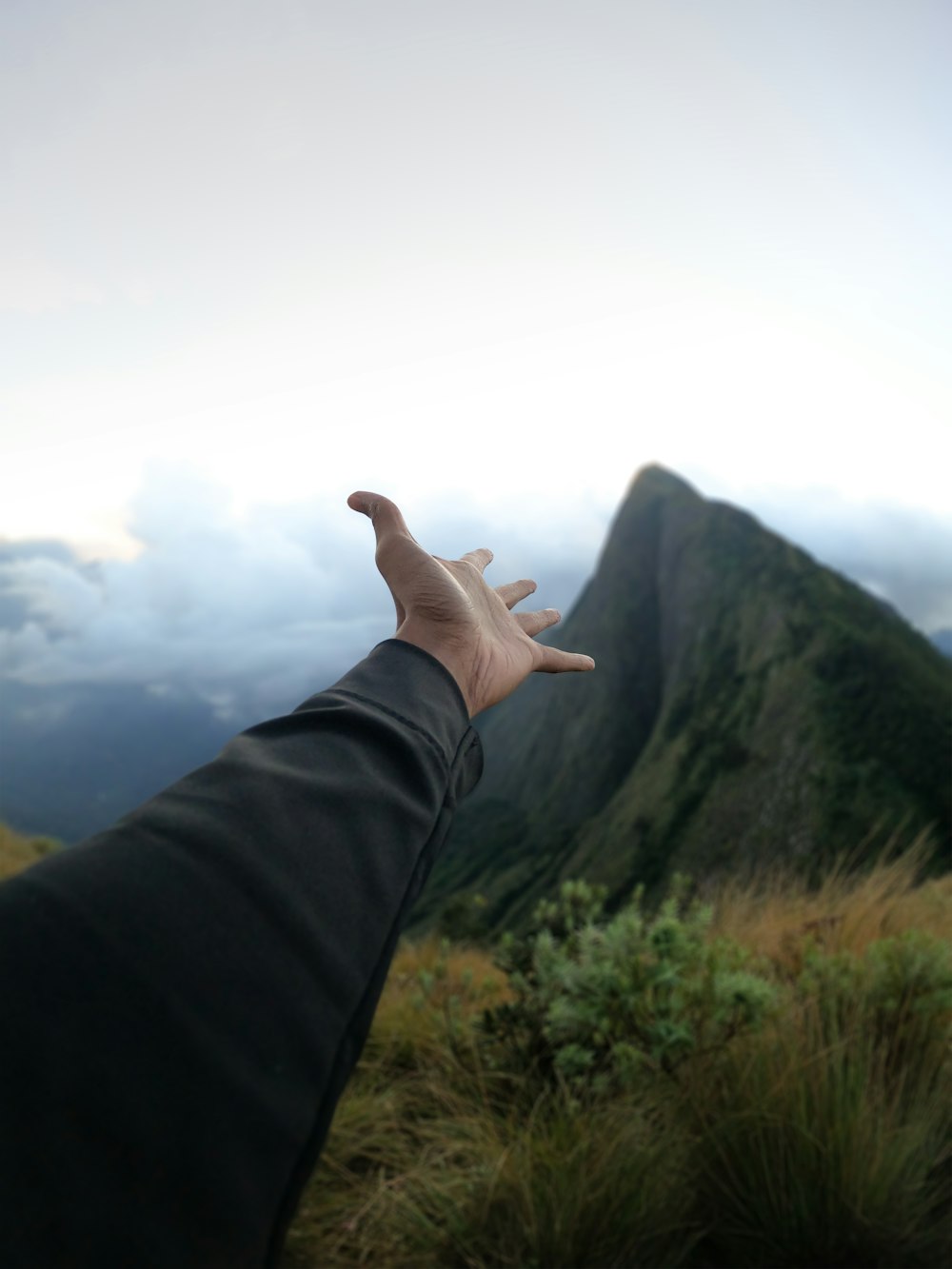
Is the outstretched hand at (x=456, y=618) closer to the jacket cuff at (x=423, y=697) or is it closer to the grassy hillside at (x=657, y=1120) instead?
the jacket cuff at (x=423, y=697)

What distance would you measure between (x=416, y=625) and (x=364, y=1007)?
0.83 meters

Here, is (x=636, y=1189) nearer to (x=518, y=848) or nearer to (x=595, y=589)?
(x=518, y=848)

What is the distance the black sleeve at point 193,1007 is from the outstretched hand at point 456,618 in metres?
0.59

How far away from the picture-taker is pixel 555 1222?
212 cm

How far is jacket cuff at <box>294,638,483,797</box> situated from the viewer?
1.13 meters

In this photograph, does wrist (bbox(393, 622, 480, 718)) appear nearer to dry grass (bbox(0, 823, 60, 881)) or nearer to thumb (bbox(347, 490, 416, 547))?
thumb (bbox(347, 490, 416, 547))

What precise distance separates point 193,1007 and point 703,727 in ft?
296

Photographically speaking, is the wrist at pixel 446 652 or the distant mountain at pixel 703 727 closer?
the wrist at pixel 446 652

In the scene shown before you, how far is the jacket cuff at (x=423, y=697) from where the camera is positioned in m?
1.13

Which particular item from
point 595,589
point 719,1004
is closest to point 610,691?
point 595,589

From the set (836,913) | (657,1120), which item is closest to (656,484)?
(836,913)

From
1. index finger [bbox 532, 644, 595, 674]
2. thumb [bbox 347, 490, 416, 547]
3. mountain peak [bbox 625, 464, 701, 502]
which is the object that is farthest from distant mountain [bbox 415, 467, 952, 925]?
thumb [bbox 347, 490, 416, 547]

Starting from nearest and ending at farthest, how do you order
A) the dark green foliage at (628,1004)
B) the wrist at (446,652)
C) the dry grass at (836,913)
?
1. the wrist at (446,652)
2. the dark green foliage at (628,1004)
3. the dry grass at (836,913)

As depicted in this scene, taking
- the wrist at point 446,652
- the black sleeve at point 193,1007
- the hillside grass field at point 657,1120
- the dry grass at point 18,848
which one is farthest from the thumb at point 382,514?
the dry grass at point 18,848
